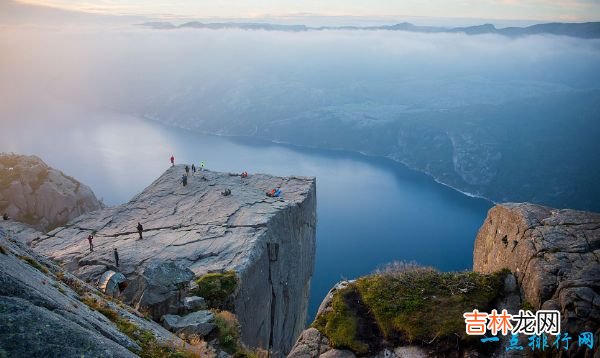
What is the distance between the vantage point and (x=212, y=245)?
2239 centimetres

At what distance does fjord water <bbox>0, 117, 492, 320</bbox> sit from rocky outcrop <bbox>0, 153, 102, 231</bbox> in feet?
104

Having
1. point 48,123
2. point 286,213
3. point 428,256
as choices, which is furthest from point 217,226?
point 48,123

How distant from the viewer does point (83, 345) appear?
7.21 meters

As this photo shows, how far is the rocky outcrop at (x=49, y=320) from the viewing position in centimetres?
679

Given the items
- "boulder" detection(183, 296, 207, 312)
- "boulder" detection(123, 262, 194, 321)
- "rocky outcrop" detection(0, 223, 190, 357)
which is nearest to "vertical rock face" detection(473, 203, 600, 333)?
"rocky outcrop" detection(0, 223, 190, 357)

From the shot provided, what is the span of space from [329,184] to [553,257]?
104 metres

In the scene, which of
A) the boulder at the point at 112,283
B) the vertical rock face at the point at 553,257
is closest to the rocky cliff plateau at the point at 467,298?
the vertical rock face at the point at 553,257

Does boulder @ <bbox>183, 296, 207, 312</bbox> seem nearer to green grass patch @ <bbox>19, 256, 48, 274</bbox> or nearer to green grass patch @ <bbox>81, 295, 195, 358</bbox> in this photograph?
green grass patch @ <bbox>81, 295, 195, 358</bbox>

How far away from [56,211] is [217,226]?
19185 millimetres

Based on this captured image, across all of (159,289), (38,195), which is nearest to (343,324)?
(159,289)

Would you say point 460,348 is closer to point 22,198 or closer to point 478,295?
point 478,295

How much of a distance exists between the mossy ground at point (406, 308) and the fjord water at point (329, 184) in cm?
4112

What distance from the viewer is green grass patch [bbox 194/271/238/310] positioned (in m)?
17.2

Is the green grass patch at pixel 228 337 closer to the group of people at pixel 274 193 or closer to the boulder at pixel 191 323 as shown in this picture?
the boulder at pixel 191 323
